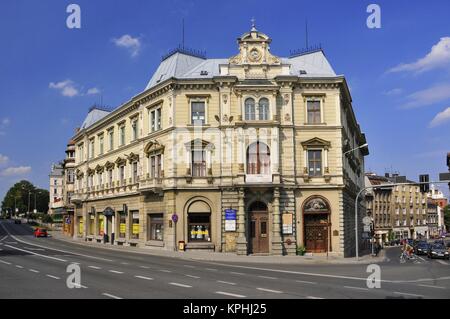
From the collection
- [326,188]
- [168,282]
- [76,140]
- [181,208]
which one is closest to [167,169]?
[181,208]

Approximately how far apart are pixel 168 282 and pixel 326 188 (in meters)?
21.9

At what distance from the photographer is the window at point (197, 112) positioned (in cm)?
3941

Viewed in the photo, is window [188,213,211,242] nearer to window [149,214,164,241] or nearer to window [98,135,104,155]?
window [149,214,164,241]

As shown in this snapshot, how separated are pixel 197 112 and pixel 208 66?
17.8ft

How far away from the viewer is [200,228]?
38.7 meters

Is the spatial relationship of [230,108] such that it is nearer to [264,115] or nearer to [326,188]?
[264,115]

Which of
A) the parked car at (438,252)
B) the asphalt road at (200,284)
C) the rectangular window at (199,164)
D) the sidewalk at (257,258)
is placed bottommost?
the parked car at (438,252)

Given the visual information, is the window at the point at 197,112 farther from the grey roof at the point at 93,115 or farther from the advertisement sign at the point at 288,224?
the grey roof at the point at 93,115

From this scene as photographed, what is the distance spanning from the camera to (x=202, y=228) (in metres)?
38.7

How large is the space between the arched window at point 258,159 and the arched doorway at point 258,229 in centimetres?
260

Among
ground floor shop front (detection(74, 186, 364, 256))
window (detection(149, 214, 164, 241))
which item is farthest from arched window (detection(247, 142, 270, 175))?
window (detection(149, 214, 164, 241))

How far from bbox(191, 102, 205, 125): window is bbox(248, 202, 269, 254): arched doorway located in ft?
27.0

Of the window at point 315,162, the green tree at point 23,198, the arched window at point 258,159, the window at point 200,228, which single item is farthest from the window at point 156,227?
the green tree at point 23,198

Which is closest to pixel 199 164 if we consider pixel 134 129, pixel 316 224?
pixel 316 224
